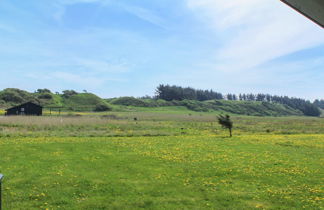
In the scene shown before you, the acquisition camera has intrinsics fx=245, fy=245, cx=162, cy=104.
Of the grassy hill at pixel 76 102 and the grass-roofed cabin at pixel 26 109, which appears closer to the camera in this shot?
the grass-roofed cabin at pixel 26 109

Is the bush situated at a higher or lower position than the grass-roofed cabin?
higher

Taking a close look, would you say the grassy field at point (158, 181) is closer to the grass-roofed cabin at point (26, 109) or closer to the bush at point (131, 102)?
the grass-roofed cabin at point (26, 109)

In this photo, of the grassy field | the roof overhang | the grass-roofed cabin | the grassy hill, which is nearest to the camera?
the roof overhang

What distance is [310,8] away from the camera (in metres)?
2.45

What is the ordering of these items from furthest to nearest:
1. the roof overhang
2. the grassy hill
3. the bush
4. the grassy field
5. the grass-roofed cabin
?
the bush, the grassy hill, the grass-roofed cabin, the grassy field, the roof overhang

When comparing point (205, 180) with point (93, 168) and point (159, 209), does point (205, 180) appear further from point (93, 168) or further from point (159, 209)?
point (93, 168)

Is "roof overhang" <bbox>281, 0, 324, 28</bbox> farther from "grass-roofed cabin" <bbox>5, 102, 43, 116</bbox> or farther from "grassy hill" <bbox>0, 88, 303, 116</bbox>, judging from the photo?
"grassy hill" <bbox>0, 88, 303, 116</bbox>

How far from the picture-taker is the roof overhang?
2.39m

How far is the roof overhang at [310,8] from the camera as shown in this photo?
7.83 ft

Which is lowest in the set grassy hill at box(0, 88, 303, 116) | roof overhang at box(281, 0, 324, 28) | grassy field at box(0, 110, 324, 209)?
grassy field at box(0, 110, 324, 209)

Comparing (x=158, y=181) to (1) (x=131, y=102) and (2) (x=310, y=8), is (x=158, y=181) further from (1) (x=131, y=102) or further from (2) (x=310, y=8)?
(1) (x=131, y=102)

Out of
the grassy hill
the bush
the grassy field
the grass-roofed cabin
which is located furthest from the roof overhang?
the bush

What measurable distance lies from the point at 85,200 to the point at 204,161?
9.30m

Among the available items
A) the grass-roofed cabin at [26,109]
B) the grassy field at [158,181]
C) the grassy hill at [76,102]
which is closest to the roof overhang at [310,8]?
the grassy field at [158,181]
